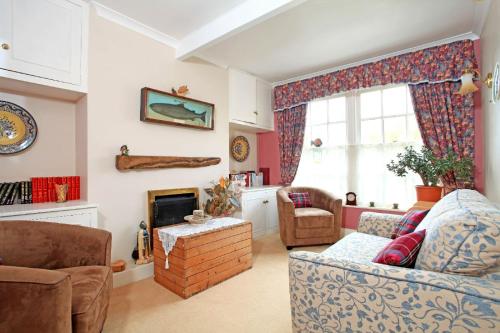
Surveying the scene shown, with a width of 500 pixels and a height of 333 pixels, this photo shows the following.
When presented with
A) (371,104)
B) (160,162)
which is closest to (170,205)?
(160,162)

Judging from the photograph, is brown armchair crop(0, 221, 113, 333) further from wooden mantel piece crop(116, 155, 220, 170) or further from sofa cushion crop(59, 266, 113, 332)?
wooden mantel piece crop(116, 155, 220, 170)

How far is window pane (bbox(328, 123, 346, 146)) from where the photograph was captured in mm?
3840

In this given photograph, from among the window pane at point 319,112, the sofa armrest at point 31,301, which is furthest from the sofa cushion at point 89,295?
the window pane at point 319,112

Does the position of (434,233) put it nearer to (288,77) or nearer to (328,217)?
(328,217)

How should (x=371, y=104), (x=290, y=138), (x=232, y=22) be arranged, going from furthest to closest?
(x=290, y=138)
(x=371, y=104)
(x=232, y=22)

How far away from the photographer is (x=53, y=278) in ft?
3.50

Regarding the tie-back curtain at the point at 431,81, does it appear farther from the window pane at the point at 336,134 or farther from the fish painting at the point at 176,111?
the fish painting at the point at 176,111

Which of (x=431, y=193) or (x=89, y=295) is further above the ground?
(x=431, y=193)

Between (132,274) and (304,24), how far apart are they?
3046 millimetres

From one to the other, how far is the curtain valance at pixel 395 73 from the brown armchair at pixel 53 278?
3459 millimetres

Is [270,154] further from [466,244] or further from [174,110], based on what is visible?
[466,244]

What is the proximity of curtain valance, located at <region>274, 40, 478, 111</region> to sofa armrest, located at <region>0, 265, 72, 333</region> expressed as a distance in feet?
12.4

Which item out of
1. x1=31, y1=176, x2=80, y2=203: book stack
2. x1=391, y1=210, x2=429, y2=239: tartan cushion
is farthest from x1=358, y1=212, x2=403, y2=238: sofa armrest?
x1=31, y1=176, x2=80, y2=203: book stack

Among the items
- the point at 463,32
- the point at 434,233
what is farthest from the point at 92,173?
the point at 463,32
